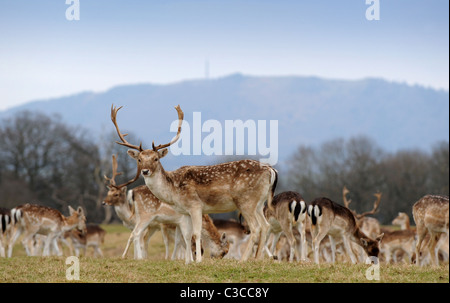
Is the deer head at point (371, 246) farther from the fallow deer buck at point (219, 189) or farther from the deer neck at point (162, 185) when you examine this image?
the deer neck at point (162, 185)

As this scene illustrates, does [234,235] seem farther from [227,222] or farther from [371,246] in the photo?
[371,246]

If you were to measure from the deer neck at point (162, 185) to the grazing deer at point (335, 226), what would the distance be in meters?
3.44

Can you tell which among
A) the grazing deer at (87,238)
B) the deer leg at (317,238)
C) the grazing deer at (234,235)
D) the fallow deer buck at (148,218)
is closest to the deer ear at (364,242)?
the deer leg at (317,238)

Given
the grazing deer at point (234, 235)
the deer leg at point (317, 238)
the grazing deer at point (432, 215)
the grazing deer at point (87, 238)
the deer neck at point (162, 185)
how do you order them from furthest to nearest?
1. the grazing deer at point (87, 238)
2. the grazing deer at point (234, 235)
3. the grazing deer at point (432, 215)
4. the deer leg at point (317, 238)
5. the deer neck at point (162, 185)

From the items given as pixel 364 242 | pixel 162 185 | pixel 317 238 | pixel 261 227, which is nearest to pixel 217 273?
pixel 261 227

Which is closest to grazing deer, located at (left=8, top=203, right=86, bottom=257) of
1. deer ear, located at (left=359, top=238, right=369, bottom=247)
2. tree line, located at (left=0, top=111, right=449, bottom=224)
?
deer ear, located at (left=359, top=238, right=369, bottom=247)

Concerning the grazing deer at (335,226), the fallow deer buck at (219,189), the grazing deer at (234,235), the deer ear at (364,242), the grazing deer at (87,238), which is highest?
the fallow deer buck at (219,189)

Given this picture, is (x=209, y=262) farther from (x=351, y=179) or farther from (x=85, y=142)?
(x=85, y=142)

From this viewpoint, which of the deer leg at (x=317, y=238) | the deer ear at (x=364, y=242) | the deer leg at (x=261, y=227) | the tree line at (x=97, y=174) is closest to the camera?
the deer leg at (x=261, y=227)

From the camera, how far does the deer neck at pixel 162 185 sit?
11008 millimetres

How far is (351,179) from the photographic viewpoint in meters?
50.1

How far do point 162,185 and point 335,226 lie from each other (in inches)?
168

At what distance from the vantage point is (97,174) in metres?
48.0
